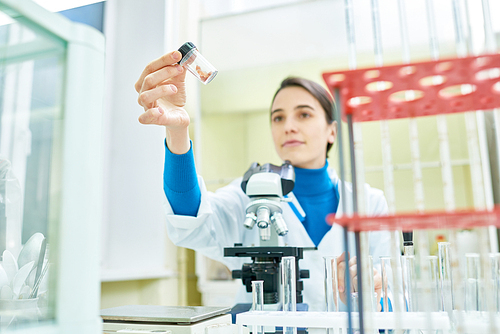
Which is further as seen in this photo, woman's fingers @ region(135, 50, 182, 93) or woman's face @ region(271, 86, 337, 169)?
woman's face @ region(271, 86, 337, 169)

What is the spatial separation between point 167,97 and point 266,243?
1.50 ft

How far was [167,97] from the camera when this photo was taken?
108cm

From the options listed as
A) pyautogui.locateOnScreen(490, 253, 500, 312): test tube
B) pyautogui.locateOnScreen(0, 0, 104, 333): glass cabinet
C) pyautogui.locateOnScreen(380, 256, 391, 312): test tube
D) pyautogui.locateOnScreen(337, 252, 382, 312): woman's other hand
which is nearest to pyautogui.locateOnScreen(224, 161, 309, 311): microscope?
pyautogui.locateOnScreen(337, 252, 382, 312): woman's other hand

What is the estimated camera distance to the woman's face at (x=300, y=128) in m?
1.51

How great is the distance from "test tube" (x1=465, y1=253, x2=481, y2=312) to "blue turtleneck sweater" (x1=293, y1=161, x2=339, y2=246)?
0.76 m

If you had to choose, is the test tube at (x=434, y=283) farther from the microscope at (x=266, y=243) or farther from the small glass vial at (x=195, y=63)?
the small glass vial at (x=195, y=63)

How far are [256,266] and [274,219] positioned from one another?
0.12 m

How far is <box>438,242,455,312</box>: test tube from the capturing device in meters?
0.69

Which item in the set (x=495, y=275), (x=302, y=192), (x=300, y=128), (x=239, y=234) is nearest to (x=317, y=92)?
(x=300, y=128)

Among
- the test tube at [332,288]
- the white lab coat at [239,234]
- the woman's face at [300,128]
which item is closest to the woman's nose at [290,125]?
the woman's face at [300,128]

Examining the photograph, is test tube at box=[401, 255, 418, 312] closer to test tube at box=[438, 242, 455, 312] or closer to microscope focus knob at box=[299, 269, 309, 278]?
test tube at box=[438, 242, 455, 312]

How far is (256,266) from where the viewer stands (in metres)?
0.97

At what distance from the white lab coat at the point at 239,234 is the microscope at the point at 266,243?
214 millimetres

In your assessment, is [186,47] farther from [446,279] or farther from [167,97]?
[446,279]
